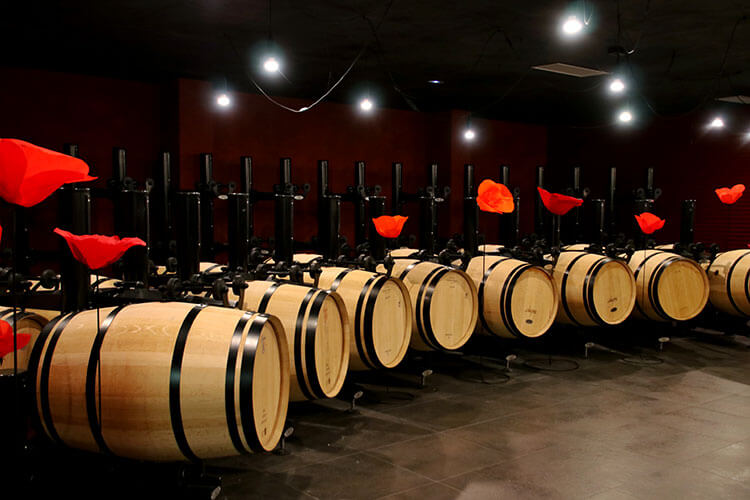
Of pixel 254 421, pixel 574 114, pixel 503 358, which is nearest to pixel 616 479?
pixel 254 421

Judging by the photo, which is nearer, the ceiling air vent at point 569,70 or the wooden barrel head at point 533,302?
the wooden barrel head at point 533,302

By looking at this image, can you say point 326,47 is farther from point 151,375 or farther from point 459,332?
point 151,375

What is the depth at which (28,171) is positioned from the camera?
2389mm

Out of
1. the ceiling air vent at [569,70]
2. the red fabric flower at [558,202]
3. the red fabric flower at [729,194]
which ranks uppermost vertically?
the ceiling air vent at [569,70]

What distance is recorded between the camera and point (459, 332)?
5.59 metres

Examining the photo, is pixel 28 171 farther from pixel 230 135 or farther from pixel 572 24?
pixel 230 135

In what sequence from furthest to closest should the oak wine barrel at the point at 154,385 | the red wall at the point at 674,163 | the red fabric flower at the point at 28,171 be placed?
1. the red wall at the point at 674,163
2. the oak wine barrel at the point at 154,385
3. the red fabric flower at the point at 28,171

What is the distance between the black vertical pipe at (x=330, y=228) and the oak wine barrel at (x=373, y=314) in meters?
0.57

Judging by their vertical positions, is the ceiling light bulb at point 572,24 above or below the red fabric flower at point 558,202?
above

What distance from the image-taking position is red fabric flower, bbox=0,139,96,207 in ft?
7.75

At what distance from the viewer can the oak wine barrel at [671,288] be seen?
6902 millimetres

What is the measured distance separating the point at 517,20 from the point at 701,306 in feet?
11.9

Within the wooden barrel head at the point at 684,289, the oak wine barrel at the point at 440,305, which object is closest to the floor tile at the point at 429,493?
the oak wine barrel at the point at 440,305

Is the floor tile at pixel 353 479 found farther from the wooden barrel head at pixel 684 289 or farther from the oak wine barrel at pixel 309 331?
the wooden barrel head at pixel 684 289
